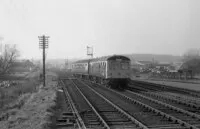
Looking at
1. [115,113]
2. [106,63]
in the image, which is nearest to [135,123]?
[115,113]

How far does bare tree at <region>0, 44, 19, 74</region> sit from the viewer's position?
58.0 meters

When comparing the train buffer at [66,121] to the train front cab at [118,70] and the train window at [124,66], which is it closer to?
the train front cab at [118,70]

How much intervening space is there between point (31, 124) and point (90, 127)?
2.48 m

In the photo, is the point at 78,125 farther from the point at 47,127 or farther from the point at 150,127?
the point at 150,127

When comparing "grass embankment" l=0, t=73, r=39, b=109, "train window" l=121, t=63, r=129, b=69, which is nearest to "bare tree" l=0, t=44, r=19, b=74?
"grass embankment" l=0, t=73, r=39, b=109

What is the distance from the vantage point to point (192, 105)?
14.3 metres

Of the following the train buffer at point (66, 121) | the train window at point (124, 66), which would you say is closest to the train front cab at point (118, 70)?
the train window at point (124, 66)

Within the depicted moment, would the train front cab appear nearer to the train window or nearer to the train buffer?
the train window

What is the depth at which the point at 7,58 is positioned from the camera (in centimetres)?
6309

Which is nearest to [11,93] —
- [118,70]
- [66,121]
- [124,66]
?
[118,70]

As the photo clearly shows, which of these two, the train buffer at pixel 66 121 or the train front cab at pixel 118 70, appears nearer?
the train buffer at pixel 66 121

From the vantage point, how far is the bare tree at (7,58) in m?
58.0

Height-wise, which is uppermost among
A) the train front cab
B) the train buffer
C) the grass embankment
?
the train front cab

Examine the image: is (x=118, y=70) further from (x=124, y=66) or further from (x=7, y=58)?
(x=7, y=58)
